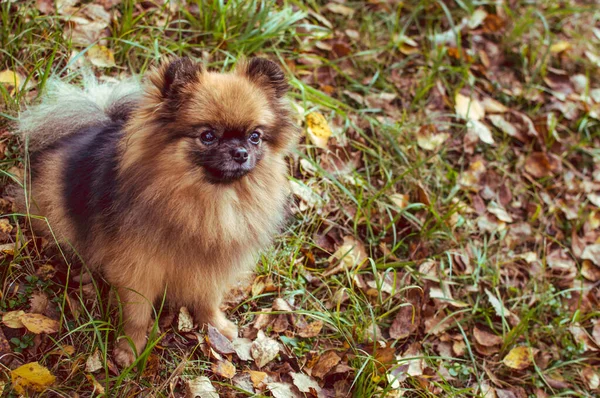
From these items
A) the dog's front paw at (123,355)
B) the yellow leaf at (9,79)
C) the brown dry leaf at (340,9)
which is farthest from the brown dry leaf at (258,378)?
Result: the brown dry leaf at (340,9)

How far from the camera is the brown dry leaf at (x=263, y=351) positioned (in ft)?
9.89

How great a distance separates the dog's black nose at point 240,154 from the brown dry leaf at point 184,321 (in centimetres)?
107

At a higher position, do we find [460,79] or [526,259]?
[460,79]

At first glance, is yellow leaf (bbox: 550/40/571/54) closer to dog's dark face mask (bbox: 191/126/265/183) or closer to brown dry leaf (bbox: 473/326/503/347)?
brown dry leaf (bbox: 473/326/503/347)

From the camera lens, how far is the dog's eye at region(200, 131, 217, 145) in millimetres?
2455

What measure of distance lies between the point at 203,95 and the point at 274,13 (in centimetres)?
196

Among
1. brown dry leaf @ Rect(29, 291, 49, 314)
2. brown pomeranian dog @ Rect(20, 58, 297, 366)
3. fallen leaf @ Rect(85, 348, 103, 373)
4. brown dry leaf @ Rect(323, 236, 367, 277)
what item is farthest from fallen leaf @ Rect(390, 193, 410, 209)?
brown dry leaf @ Rect(29, 291, 49, 314)

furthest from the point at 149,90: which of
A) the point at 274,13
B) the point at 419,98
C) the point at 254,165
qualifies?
the point at 419,98

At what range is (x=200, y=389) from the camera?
274cm

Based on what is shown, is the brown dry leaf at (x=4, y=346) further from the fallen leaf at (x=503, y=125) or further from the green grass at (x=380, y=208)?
the fallen leaf at (x=503, y=125)

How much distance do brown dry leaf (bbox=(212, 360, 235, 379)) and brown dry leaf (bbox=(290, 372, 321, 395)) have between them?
1.04 ft

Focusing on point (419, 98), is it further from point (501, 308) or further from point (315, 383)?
point (315, 383)

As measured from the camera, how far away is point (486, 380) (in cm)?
349

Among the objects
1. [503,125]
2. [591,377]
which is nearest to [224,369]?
[591,377]
